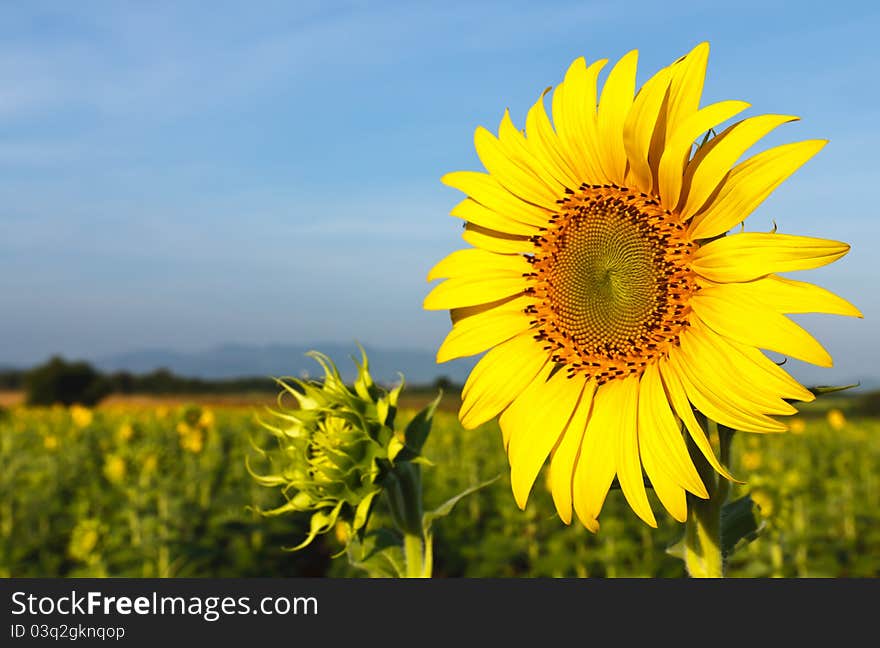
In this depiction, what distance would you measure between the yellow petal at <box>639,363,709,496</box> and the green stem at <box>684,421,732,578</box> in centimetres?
5

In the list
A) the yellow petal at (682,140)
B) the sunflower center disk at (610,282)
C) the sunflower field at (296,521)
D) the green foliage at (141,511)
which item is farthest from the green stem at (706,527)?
the green foliage at (141,511)

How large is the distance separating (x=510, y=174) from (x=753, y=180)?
1.81 feet

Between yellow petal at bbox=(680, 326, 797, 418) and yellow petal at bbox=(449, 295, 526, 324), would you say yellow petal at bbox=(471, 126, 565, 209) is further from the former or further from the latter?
yellow petal at bbox=(680, 326, 797, 418)

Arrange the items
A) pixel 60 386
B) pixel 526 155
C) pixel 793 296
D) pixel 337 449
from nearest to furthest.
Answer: pixel 793 296 < pixel 526 155 < pixel 337 449 < pixel 60 386

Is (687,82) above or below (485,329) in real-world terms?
above

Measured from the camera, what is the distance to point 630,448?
1.76 metres

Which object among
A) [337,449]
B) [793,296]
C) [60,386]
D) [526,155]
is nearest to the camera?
[793,296]

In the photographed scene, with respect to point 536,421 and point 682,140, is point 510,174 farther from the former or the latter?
point 536,421

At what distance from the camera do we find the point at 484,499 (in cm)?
1400

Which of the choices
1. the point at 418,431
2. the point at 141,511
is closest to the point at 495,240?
the point at 418,431

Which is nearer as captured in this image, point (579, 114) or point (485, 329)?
point (579, 114)

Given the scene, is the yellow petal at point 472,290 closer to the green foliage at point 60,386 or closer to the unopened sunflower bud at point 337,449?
the unopened sunflower bud at point 337,449

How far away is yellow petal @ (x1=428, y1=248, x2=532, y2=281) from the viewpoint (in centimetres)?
195

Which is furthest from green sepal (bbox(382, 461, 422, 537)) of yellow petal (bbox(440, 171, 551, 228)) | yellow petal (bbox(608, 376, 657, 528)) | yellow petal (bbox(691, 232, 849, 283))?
yellow petal (bbox(691, 232, 849, 283))
